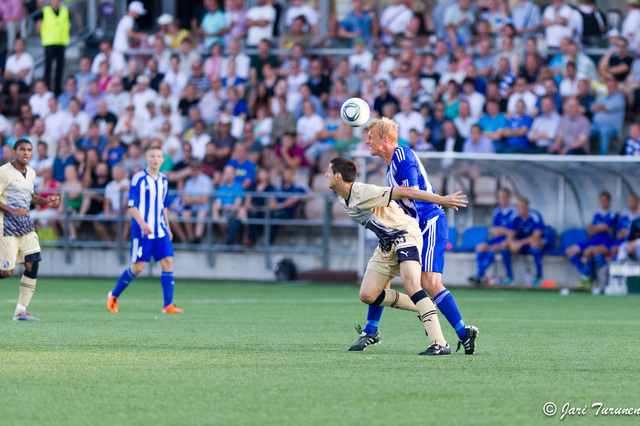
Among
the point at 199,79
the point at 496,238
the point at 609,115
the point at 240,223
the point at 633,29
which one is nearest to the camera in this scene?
the point at 609,115

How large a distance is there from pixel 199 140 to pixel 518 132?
21.3ft

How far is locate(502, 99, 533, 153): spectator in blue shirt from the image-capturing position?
19453 mm

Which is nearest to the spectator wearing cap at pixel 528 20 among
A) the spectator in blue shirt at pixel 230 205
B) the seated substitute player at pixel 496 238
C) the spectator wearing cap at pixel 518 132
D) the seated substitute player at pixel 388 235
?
the spectator wearing cap at pixel 518 132

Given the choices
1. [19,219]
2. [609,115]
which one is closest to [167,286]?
[19,219]

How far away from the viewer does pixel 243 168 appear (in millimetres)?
20922

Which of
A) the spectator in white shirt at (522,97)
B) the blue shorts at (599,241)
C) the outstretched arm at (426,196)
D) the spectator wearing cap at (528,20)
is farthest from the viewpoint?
the spectator wearing cap at (528,20)

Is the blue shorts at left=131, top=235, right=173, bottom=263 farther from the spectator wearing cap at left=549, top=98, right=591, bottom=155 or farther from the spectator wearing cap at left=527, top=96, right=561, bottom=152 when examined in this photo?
the spectator wearing cap at left=549, top=98, right=591, bottom=155

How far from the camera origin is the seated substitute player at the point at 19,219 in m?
11.6

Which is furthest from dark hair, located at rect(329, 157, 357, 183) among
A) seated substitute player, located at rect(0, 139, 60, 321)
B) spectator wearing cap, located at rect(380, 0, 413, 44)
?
spectator wearing cap, located at rect(380, 0, 413, 44)

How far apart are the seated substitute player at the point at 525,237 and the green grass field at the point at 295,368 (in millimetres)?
5099

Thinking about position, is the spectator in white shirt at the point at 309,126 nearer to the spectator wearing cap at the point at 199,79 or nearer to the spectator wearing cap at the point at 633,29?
the spectator wearing cap at the point at 199,79

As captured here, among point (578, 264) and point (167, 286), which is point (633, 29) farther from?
point (167, 286)

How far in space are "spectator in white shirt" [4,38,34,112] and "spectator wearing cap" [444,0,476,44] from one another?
9934 mm

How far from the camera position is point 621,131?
19281mm
